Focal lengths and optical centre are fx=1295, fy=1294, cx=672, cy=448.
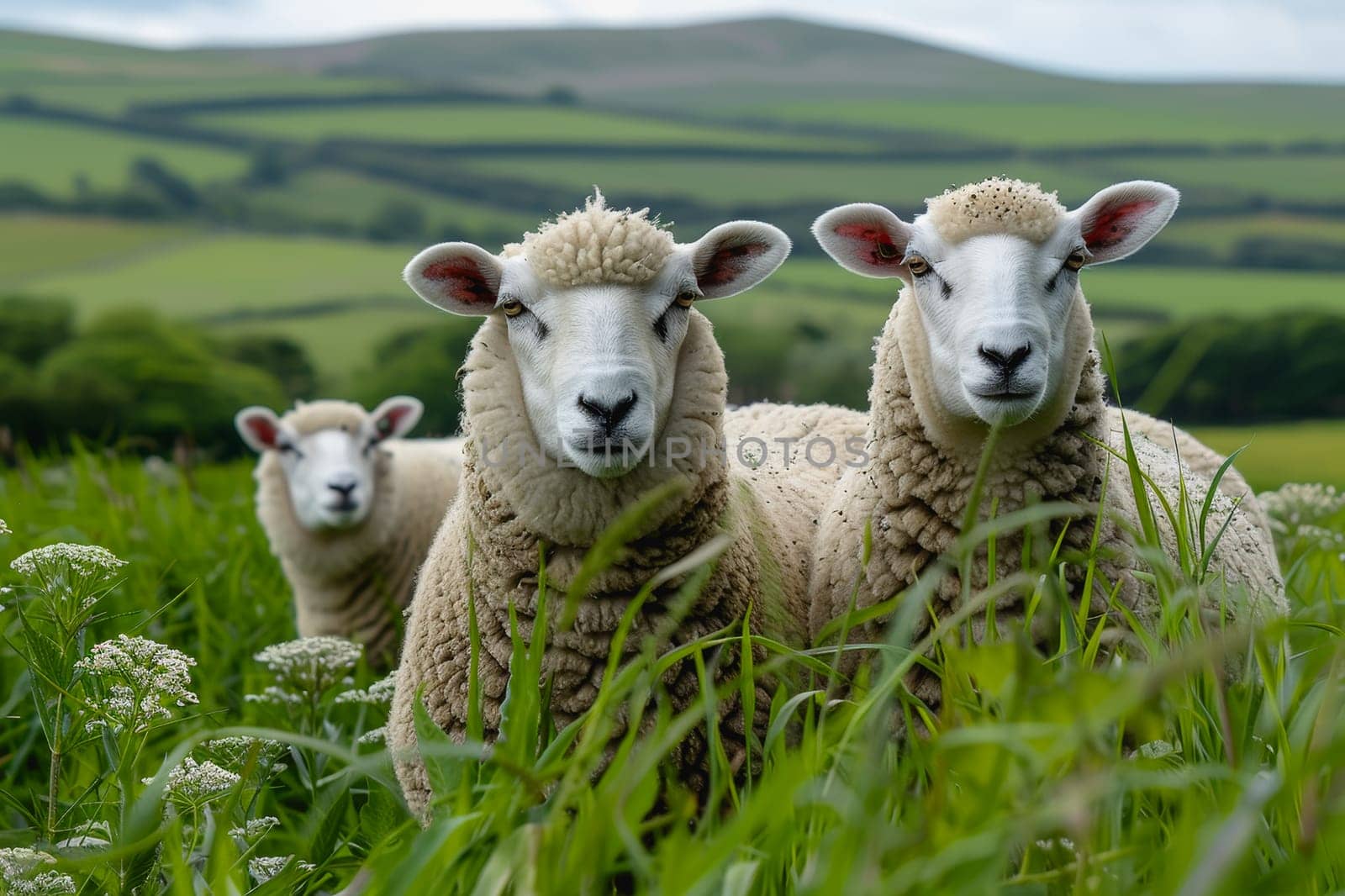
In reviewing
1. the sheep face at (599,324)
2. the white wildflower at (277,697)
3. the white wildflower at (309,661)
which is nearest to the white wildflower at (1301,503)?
the sheep face at (599,324)

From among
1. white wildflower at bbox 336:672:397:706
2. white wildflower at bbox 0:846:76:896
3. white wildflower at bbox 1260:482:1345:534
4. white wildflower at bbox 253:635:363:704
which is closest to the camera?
white wildflower at bbox 0:846:76:896

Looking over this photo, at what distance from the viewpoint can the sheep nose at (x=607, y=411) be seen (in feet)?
9.36

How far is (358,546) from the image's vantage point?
19.9 feet

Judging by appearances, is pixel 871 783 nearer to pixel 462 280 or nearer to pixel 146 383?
pixel 462 280

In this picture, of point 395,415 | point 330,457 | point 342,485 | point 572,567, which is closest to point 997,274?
point 572,567

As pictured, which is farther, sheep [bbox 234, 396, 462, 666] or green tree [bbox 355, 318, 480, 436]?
green tree [bbox 355, 318, 480, 436]

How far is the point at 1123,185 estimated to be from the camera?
343 centimetres

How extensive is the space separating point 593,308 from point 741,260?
1.86 feet

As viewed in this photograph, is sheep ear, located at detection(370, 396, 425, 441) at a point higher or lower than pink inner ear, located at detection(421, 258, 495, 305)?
lower

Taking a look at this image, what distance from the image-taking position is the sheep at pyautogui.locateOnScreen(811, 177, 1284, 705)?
3109 mm

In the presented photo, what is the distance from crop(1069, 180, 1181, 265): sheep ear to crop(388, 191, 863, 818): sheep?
2.77 feet

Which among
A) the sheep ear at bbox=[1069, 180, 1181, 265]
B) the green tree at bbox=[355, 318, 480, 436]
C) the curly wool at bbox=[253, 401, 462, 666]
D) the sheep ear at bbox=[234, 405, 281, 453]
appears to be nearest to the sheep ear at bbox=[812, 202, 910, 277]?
the sheep ear at bbox=[1069, 180, 1181, 265]

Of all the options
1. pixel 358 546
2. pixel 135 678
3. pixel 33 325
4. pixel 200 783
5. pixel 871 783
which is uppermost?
pixel 871 783

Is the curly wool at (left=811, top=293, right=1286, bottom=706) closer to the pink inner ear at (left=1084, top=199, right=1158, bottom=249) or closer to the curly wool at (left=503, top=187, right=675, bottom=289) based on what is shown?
the pink inner ear at (left=1084, top=199, right=1158, bottom=249)
